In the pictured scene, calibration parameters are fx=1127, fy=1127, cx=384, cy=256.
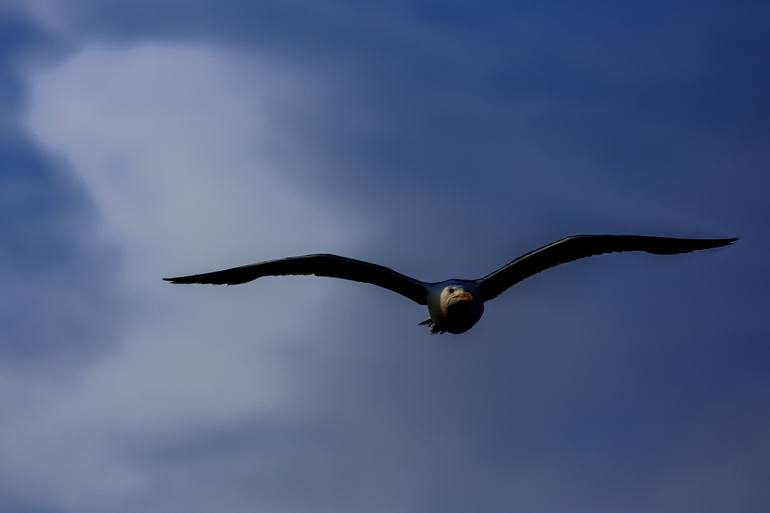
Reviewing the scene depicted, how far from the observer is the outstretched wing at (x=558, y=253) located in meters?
38.2

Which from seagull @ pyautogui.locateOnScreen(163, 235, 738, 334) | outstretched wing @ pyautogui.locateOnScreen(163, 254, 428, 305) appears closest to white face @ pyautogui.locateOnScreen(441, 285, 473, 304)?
seagull @ pyautogui.locateOnScreen(163, 235, 738, 334)

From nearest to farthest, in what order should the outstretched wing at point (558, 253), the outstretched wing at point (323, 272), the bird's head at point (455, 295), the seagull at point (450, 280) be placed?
the bird's head at point (455, 295), the seagull at point (450, 280), the outstretched wing at point (323, 272), the outstretched wing at point (558, 253)

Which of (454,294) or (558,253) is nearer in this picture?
(454,294)

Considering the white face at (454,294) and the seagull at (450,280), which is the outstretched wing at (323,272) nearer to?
the seagull at (450,280)

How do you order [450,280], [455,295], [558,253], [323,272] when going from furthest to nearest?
[558,253]
[323,272]
[450,280]
[455,295]

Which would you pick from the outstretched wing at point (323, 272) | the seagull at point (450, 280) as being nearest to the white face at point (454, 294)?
the seagull at point (450, 280)

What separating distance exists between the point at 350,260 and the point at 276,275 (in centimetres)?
259

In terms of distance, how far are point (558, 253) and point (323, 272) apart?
8.08 metres

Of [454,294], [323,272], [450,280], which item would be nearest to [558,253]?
[450,280]

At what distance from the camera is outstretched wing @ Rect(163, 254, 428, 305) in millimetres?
37406

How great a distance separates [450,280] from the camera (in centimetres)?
3766

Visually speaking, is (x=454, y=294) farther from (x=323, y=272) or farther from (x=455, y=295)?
(x=323, y=272)

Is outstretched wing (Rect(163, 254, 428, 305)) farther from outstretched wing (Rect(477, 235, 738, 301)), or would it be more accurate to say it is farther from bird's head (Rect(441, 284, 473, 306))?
outstretched wing (Rect(477, 235, 738, 301))

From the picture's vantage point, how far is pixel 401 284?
1500 inches
